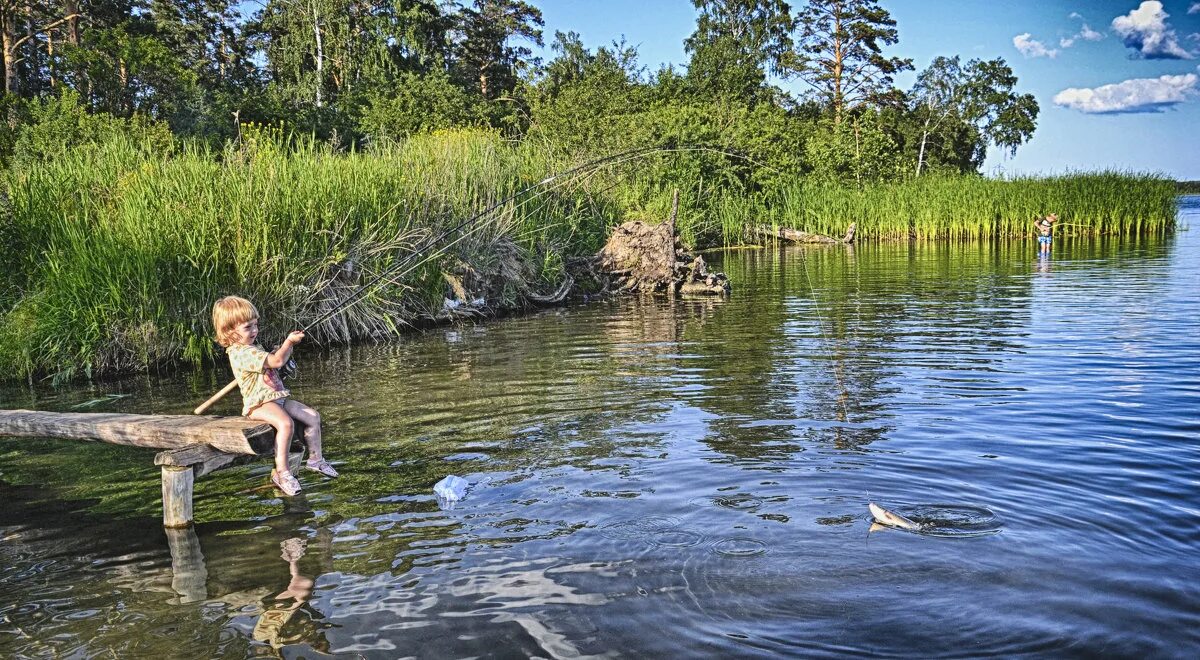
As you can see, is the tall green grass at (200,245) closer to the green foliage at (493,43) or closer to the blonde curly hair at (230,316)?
the blonde curly hair at (230,316)

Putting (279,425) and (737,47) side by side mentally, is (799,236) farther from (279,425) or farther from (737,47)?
(279,425)

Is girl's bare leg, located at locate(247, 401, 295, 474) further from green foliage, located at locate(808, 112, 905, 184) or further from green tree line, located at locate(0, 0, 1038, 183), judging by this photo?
green foliage, located at locate(808, 112, 905, 184)

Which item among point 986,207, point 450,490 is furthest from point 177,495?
point 986,207

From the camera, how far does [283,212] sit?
13414 millimetres

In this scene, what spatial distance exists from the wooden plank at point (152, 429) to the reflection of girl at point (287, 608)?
0.83 metres

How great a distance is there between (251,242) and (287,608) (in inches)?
366

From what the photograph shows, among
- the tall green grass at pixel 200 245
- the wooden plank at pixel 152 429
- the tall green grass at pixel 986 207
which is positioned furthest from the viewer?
the tall green grass at pixel 986 207

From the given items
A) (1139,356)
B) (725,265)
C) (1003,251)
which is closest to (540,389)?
(1139,356)

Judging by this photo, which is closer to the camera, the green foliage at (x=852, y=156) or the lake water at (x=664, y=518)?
the lake water at (x=664, y=518)

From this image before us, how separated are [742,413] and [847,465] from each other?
1.96 m

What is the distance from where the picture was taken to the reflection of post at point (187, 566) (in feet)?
15.9

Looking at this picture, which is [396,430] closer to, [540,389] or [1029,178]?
[540,389]

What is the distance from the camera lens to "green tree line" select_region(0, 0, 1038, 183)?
32500 mm

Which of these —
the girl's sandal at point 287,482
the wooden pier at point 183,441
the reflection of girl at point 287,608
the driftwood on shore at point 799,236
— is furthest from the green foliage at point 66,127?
the driftwood on shore at point 799,236
